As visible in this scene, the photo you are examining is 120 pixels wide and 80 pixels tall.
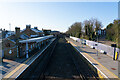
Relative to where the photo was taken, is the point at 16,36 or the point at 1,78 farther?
the point at 16,36

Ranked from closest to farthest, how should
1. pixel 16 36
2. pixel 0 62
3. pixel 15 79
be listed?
pixel 15 79, pixel 0 62, pixel 16 36

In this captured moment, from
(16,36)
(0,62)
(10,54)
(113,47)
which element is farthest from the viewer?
(16,36)

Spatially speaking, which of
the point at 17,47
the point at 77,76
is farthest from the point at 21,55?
the point at 77,76

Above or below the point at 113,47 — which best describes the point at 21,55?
below

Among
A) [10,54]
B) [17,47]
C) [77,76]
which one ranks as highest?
[17,47]

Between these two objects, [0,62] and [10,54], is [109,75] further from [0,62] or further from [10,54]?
[10,54]

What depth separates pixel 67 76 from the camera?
29.7ft

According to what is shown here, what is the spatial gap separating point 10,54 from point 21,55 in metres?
1.58

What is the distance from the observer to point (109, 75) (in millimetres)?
8359

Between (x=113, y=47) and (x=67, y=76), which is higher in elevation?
(x=113, y=47)

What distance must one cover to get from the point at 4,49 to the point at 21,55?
2583 mm

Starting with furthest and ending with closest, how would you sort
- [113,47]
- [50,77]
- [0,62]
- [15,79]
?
[113,47] → [0,62] → [50,77] → [15,79]

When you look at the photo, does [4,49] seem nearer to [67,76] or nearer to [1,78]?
[1,78]

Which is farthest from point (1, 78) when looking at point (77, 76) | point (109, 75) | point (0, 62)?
point (109, 75)
